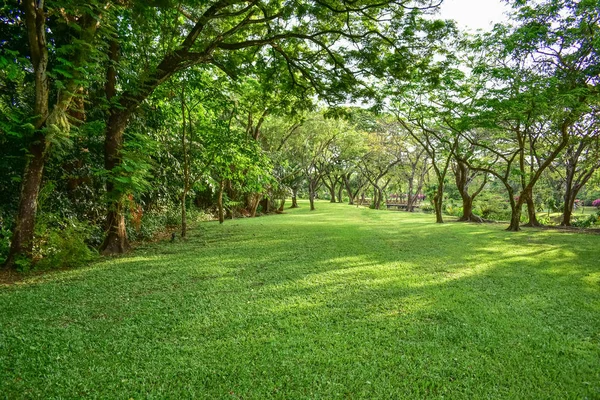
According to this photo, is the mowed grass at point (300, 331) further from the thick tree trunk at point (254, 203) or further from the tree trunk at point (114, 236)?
the thick tree trunk at point (254, 203)

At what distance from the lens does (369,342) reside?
8.83 ft

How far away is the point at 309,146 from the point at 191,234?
44.8 feet

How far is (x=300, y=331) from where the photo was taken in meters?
2.87

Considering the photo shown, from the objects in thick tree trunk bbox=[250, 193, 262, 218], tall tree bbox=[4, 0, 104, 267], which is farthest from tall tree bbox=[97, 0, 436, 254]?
thick tree trunk bbox=[250, 193, 262, 218]

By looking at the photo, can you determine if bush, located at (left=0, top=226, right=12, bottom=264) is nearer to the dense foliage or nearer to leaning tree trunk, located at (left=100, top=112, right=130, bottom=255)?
the dense foliage

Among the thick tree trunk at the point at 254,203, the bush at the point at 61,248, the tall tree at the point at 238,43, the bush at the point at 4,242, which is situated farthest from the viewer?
the thick tree trunk at the point at 254,203

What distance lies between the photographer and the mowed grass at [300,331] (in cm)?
212

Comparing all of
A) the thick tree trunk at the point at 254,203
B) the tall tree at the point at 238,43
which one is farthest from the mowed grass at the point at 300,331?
the thick tree trunk at the point at 254,203

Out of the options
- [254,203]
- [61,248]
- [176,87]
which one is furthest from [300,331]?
[254,203]

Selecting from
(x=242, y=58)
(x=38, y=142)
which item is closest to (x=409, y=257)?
(x=242, y=58)

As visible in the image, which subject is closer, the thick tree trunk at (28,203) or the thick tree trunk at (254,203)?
the thick tree trunk at (28,203)

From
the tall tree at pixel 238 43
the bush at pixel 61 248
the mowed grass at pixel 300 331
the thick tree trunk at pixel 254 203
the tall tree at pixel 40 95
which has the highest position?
the tall tree at pixel 238 43

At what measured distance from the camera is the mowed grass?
2125 mm

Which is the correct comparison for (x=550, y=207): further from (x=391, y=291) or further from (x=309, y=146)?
(x=391, y=291)
